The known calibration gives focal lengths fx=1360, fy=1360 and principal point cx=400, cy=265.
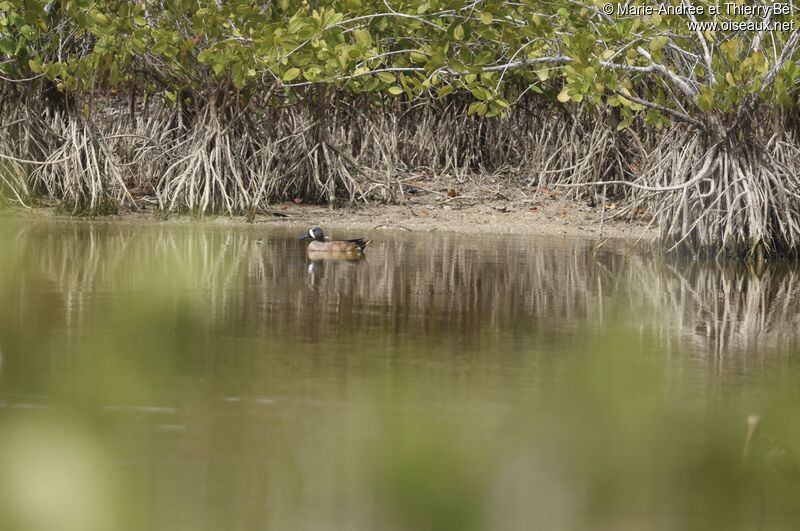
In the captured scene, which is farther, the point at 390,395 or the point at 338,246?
the point at 338,246

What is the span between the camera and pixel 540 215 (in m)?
17.3

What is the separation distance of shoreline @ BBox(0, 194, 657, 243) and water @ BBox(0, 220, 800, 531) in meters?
4.48

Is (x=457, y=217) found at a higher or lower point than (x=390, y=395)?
higher

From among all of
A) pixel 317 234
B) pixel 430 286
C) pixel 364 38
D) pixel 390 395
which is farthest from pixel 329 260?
pixel 390 395

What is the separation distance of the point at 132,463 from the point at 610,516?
137 centimetres

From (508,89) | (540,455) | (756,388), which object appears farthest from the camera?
(508,89)

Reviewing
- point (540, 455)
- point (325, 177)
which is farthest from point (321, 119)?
point (540, 455)

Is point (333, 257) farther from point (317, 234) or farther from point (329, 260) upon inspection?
point (317, 234)

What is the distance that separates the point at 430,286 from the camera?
960 cm

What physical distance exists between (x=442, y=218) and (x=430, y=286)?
7.43 meters

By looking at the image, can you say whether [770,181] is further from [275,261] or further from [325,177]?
[325,177]

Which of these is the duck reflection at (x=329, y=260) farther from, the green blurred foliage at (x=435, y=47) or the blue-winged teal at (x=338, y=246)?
the green blurred foliage at (x=435, y=47)

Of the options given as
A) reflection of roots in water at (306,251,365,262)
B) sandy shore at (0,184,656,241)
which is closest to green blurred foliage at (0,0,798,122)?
reflection of roots in water at (306,251,365,262)

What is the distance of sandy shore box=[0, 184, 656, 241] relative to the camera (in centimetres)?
1585
